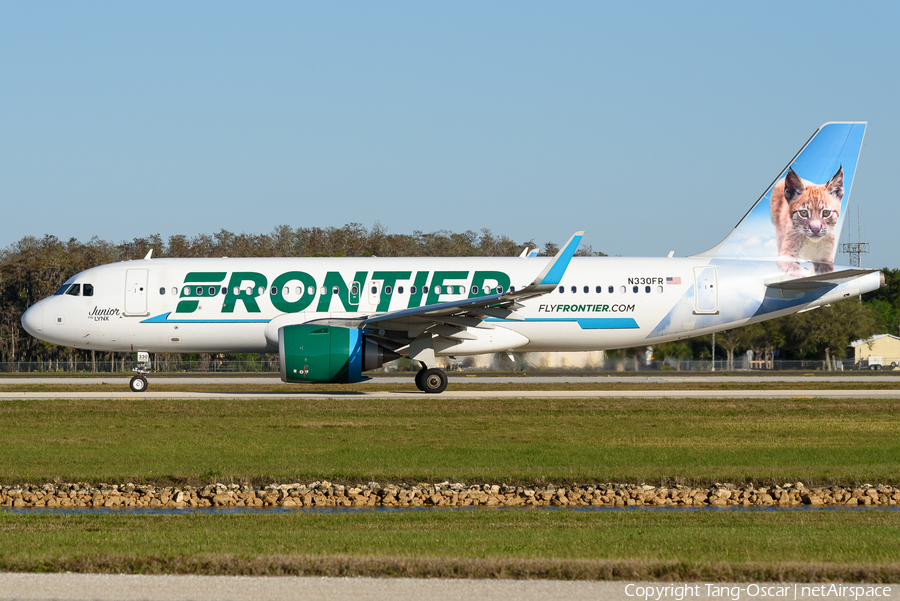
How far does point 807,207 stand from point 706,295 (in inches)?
183

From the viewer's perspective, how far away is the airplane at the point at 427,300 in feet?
86.3

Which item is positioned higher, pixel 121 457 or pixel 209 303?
pixel 209 303

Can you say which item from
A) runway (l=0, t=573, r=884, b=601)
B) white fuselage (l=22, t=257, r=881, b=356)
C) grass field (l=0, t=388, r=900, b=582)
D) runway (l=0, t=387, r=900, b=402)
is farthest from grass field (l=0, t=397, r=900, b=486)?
runway (l=0, t=573, r=884, b=601)

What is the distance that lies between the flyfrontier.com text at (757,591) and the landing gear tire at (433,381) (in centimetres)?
1947

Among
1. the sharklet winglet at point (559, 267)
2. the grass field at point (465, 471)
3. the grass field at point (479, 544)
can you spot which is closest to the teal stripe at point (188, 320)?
the grass field at point (465, 471)

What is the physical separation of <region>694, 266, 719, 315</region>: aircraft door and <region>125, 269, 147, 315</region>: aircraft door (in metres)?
16.3

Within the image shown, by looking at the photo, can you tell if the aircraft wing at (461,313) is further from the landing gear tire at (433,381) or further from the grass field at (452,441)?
the grass field at (452,441)

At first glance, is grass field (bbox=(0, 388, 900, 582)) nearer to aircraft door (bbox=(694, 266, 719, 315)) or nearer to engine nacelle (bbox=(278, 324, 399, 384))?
engine nacelle (bbox=(278, 324, 399, 384))

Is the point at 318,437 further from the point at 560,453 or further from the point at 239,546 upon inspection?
the point at 239,546

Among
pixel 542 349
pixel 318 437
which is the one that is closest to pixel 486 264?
pixel 542 349

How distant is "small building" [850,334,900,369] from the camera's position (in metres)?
62.9

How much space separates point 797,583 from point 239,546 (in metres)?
4.43

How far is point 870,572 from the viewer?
6.59 meters

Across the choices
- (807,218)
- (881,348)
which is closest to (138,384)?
(807,218)
